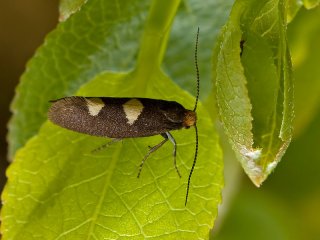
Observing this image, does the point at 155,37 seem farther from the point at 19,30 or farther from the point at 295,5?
the point at 19,30

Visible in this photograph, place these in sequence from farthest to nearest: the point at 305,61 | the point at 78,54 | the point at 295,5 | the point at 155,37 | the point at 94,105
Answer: the point at 305,61 < the point at 78,54 < the point at 94,105 < the point at 155,37 < the point at 295,5

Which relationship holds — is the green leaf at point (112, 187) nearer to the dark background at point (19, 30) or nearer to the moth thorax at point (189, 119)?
the moth thorax at point (189, 119)

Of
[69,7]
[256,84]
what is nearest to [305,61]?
[256,84]

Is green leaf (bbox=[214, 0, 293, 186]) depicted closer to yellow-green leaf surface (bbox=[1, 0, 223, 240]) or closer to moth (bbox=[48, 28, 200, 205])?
yellow-green leaf surface (bbox=[1, 0, 223, 240])

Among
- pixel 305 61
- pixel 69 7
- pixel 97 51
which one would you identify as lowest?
pixel 305 61

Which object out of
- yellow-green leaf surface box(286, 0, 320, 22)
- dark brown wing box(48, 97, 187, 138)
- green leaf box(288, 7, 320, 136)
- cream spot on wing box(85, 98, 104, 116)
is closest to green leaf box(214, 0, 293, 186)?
yellow-green leaf surface box(286, 0, 320, 22)
